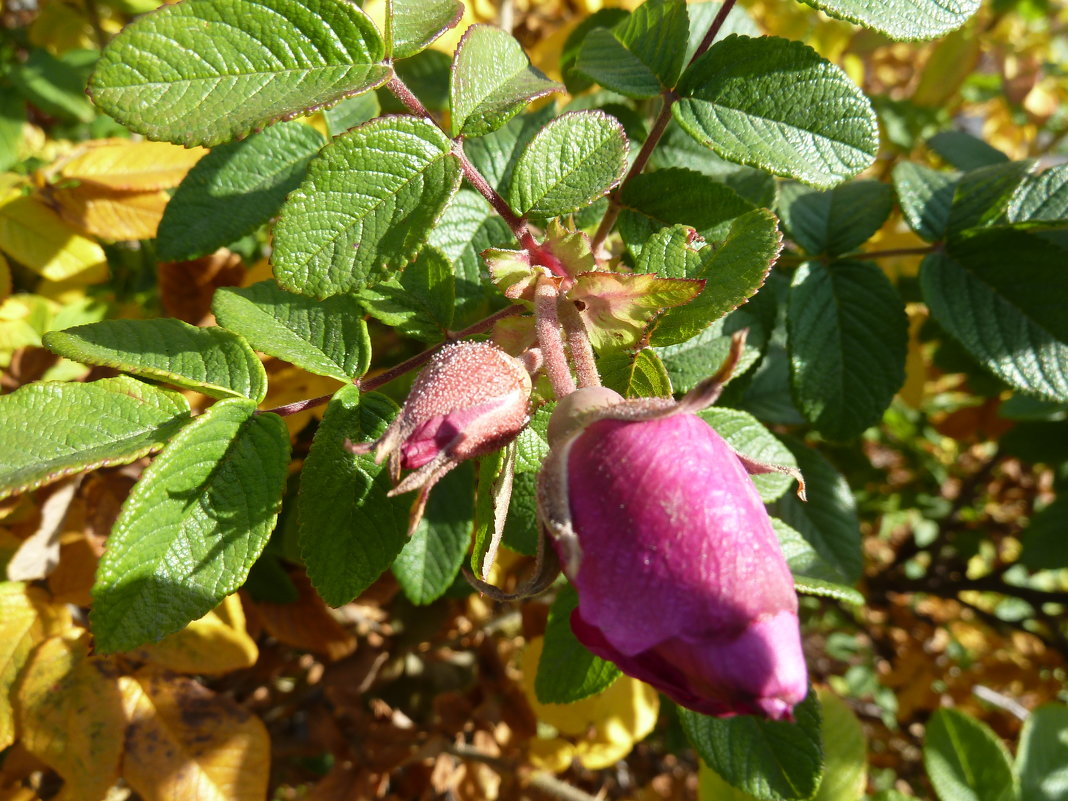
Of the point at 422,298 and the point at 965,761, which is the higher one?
the point at 422,298

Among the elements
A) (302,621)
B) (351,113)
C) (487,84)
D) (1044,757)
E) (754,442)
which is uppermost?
(487,84)

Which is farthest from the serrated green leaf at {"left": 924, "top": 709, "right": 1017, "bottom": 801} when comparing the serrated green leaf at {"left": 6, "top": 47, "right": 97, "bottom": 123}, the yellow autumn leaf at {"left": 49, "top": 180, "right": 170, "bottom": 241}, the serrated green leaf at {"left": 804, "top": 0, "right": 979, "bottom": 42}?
the serrated green leaf at {"left": 6, "top": 47, "right": 97, "bottom": 123}

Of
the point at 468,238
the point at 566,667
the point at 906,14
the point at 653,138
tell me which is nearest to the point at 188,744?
the point at 566,667

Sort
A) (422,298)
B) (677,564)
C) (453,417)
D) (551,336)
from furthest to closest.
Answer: (422,298)
(551,336)
(453,417)
(677,564)

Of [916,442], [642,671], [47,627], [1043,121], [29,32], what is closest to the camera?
[642,671]

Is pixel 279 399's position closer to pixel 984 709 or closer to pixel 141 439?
pixel 141 439

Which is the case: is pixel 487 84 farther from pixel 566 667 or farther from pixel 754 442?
pixel 566 667

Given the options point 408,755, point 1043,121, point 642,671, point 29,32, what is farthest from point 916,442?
point 29,32
